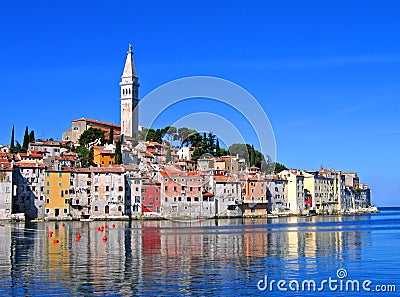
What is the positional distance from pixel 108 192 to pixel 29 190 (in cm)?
963

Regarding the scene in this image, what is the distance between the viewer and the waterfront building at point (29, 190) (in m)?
75.5

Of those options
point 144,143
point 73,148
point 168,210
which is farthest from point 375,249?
point 73,148

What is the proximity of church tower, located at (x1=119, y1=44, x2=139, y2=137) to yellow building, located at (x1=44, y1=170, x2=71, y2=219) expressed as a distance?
36.4 m

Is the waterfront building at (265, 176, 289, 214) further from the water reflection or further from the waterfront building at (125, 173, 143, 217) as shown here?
the water reflection

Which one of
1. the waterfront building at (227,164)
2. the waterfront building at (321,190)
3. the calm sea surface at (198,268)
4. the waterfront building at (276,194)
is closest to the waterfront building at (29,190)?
the waterfront building at (227,164)

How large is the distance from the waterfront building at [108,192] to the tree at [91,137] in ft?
79.4

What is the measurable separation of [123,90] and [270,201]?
37.4m

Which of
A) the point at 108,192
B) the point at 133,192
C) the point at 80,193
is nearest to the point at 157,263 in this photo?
the point at 108,192

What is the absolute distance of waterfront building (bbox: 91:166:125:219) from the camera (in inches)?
3105

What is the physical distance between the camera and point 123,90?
116750mm

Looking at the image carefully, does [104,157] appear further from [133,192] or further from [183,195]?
[183,195]

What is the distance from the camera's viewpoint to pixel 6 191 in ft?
239

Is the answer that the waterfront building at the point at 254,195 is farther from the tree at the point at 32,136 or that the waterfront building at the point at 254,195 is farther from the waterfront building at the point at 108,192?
the tree at the point at 32,136

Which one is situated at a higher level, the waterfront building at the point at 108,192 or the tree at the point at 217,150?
the tree at the point at 217,150
